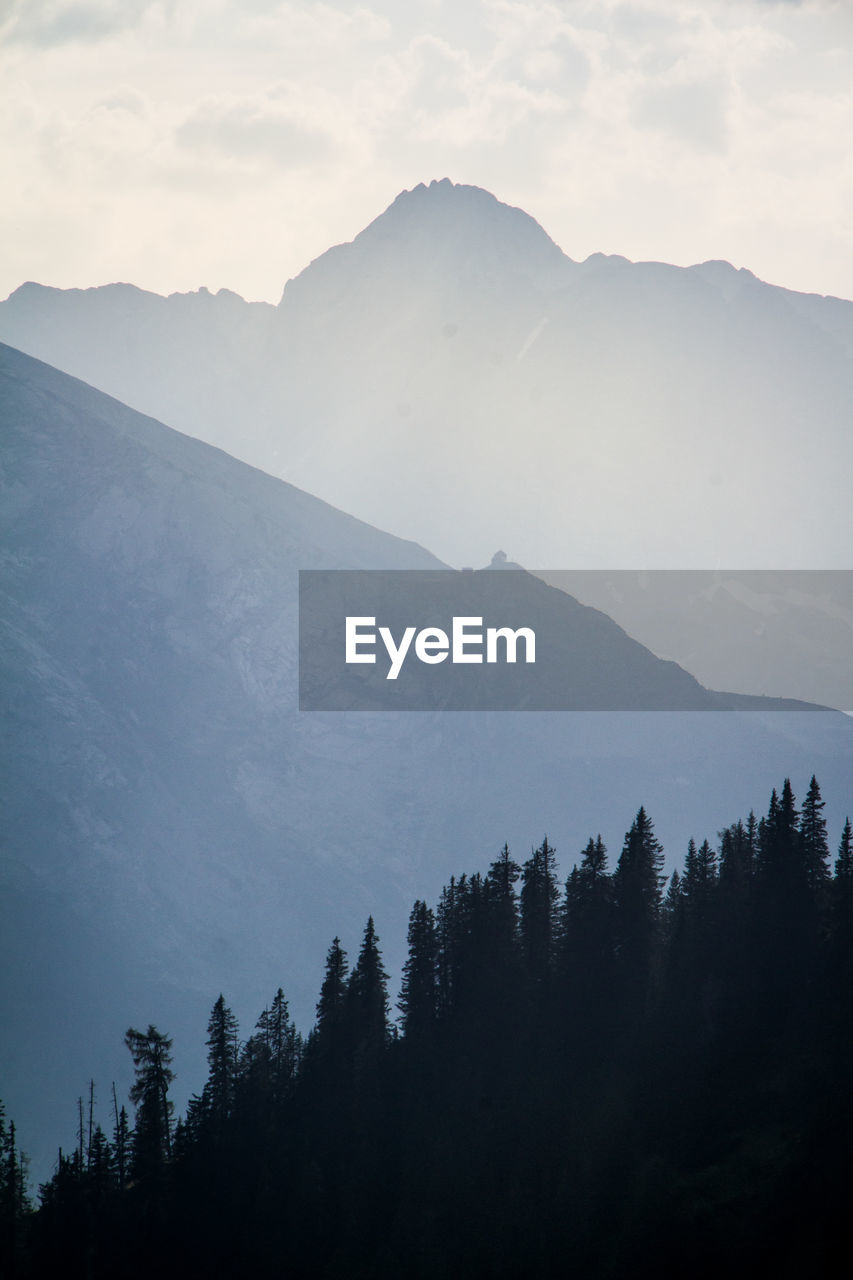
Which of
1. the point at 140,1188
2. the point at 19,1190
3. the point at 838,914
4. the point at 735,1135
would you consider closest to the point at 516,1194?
the point at 735,1135

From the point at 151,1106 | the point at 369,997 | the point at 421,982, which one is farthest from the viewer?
the point at 421,982

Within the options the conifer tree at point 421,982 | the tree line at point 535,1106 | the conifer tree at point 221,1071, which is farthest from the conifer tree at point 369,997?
the conifer tree at point 221,1071

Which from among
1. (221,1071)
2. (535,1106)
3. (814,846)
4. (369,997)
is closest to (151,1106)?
(221,1071)

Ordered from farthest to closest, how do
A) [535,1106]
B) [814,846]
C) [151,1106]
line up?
[151,1106] < [814,846] < [535,1106]

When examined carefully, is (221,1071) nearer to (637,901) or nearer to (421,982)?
(421,982)

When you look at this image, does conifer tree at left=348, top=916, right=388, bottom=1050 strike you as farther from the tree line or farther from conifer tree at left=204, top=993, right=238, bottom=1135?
conifer tree at left=204, top=993, right=238, bottom=1135

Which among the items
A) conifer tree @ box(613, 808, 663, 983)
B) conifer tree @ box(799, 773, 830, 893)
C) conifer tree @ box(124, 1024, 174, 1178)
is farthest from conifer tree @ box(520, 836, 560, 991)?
conifer tree @ box(124, 1024, 174, 1178)

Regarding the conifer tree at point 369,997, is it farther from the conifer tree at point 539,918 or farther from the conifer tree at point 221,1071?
the conifer tree at point 539,918

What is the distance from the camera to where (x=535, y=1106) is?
297 ft

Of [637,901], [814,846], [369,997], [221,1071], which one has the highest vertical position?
[814,846]

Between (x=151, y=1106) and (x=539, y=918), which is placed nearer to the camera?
(x=539, y=918)

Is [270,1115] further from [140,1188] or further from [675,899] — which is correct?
[675,899]

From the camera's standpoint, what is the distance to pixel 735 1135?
7706cm

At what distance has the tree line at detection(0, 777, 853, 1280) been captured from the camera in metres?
75.2
